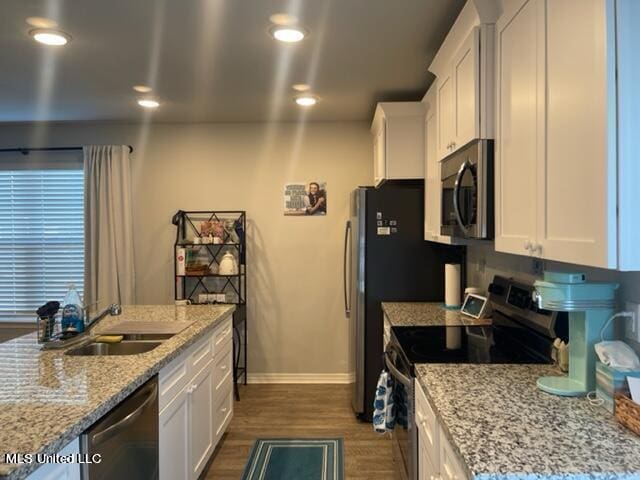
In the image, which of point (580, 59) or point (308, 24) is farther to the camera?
point (308, 24)

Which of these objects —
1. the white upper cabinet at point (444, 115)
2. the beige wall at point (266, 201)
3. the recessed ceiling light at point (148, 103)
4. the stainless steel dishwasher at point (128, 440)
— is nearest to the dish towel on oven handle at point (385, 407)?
the stainless steel dishwasher at point (128, 440)

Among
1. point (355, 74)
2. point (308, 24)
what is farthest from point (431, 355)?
point (355, 74)

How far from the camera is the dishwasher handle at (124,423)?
1370 mm

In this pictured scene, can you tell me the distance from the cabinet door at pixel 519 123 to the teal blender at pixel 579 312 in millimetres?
158

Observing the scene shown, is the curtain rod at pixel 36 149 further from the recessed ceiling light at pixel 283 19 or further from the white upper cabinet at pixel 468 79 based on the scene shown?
the white upper cabinet at pixel 468 79

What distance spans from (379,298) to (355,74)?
5.05 ft

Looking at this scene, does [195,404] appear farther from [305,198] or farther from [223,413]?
[305,198]

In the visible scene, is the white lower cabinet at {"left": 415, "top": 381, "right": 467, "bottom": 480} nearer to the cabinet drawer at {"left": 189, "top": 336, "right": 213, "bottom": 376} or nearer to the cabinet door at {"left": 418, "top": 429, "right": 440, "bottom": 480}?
the cabinet door at {"left": 418, "top": 429, "right": 440, "bottom": 480}

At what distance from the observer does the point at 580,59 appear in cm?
115

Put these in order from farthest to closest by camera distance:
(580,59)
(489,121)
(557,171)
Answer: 1. (489,121)
2. (557,171)
3. (580,59)

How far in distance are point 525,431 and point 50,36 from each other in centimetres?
268

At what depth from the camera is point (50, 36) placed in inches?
90.1

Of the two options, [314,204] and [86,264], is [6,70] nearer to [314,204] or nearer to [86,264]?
[86,264]

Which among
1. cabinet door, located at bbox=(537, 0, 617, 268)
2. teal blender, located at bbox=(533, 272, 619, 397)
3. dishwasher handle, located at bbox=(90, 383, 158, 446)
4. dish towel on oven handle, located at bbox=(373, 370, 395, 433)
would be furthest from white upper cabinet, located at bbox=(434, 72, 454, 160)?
dishwasher handle, located at bbox=(90, 383, 158, 446)
